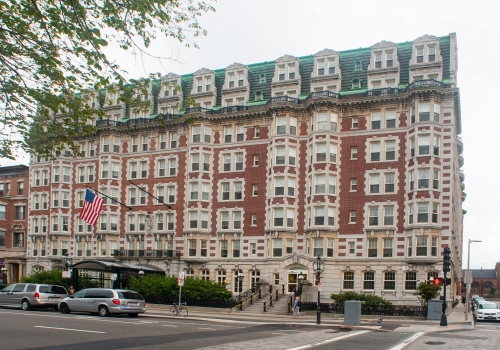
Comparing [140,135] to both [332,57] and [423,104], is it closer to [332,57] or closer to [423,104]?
[332,57]

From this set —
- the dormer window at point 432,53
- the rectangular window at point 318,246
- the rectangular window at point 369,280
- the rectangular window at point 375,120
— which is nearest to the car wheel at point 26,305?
the rectangular window at point 318,246

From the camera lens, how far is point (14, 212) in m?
81.6

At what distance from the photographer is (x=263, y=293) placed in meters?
54.2

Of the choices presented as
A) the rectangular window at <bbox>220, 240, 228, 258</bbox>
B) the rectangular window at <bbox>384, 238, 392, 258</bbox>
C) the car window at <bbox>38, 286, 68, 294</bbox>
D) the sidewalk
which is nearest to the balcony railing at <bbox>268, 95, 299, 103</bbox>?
the rectangular window at <bbox>220, 240, 228, 258</bbox>

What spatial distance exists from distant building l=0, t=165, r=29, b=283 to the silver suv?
3992 cm

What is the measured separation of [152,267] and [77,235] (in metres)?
13.6

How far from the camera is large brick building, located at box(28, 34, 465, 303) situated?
5312 cm

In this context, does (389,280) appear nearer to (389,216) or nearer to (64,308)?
(389,216)

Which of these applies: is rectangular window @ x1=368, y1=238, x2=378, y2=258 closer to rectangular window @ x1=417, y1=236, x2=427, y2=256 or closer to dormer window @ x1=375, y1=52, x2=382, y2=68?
rectangular window @ x1=417, y1=236, x2=427, y2=256

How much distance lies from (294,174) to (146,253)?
18.3 metres

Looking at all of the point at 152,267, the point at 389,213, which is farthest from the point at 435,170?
the point at 152,267

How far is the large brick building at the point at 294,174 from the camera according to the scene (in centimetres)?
5312

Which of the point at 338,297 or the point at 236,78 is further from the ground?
the point at 236,78

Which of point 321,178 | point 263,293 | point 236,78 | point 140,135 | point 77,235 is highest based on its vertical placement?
point 236,78
